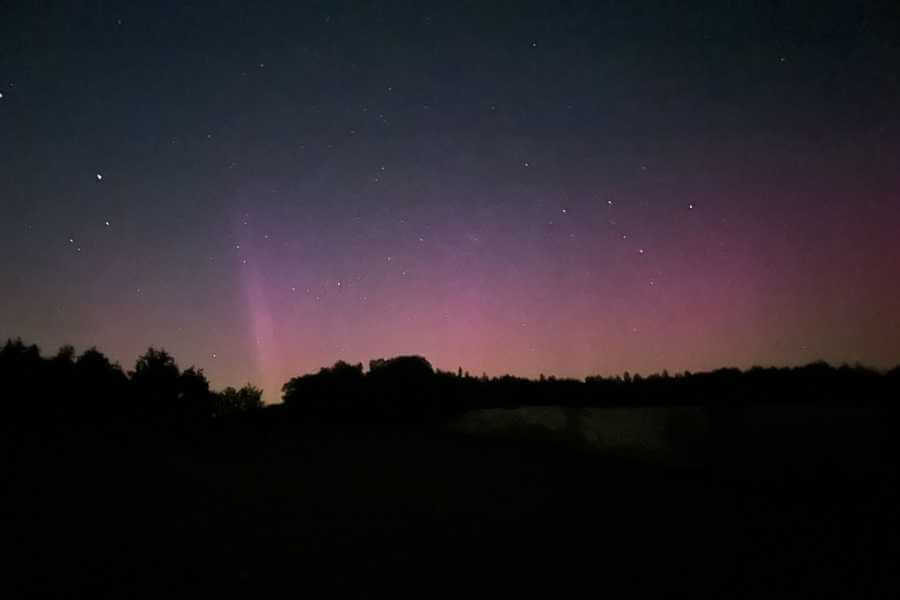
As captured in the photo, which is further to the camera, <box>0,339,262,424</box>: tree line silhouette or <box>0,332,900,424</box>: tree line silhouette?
<box>0,339,262,424</box>: tree line silhouette

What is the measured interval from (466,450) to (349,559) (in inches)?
225

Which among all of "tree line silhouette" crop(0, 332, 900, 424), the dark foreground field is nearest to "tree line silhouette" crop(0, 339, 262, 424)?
"tree line silhouette" crop(0, 332, 900, 424)

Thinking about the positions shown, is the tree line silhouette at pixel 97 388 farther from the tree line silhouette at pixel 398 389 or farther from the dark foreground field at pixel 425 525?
the dark foreground field at pixel 425 525

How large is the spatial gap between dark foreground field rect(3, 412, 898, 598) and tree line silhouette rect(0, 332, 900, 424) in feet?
5.77

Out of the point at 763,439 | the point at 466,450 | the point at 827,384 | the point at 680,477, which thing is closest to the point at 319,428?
the point at 466,450

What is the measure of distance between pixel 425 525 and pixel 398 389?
24.3ft

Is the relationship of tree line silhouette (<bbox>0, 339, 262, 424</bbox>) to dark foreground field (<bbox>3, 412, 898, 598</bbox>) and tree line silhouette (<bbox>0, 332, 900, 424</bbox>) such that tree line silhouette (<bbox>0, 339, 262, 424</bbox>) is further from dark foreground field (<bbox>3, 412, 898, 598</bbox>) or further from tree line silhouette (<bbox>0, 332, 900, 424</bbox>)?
dark foreground field (<bbox>3, 412, 898, 598</bbox>)

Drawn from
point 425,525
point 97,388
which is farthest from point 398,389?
point 97,388

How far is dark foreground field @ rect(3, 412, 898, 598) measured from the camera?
258 inches

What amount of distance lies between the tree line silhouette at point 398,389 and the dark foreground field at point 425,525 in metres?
1.76

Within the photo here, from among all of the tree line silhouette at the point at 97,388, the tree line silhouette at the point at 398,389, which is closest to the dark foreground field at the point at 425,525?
the tree line silhouette at the point at 398,389

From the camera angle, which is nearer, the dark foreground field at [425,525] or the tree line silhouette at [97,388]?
the dark foreground field at [425,525]

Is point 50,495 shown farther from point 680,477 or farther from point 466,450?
point 680,477

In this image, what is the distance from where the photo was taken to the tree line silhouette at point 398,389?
1117cm
